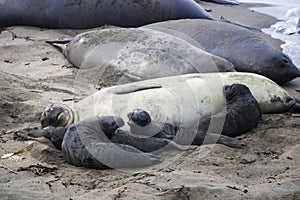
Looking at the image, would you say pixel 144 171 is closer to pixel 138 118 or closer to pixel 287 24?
pixel 138 118

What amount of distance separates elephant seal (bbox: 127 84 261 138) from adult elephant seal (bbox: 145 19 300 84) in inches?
45.3

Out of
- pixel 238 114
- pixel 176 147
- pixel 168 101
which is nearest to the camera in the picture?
pixel 176 147

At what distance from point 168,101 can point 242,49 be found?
178 cm

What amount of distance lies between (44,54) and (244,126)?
8.16 ft

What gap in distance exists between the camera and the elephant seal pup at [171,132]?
3.29 metres

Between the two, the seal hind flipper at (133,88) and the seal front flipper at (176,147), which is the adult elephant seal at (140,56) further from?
the seal front flipper at (176,147)

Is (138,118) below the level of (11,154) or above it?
above

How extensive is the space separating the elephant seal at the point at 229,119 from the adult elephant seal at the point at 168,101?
0.06 m

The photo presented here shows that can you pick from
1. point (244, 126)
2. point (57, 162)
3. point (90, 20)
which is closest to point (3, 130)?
point (57, 162)

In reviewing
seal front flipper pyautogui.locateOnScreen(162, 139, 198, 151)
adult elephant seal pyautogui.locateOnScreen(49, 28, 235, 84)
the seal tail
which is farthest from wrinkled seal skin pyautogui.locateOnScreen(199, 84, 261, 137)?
the seal tail

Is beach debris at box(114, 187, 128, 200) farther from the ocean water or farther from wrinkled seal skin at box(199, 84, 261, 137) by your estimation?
the ocean water

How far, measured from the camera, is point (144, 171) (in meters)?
2.89

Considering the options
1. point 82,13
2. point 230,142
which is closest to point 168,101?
point 230,142

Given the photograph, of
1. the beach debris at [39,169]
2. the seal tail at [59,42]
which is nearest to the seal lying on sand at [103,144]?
the beach debris at [39,169]
